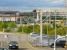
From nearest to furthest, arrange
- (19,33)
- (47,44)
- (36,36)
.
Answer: (47,44) < (36,36) < (19,33)

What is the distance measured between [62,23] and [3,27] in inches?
154

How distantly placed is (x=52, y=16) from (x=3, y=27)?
128 inches

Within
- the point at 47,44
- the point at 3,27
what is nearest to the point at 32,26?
the point at 3,27

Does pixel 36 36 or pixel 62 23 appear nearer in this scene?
pixel 36 36

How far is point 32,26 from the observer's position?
50.8 feet

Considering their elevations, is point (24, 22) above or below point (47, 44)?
above

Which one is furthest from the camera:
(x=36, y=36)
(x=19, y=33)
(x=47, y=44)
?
(x=19, y=33)

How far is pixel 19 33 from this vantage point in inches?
603

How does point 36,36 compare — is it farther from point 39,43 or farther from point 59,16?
point 59,16

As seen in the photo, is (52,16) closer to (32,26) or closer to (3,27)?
(32,26)

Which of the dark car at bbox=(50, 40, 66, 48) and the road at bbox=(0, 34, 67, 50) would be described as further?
the dark car at bbox=(50, 40, 66, 48)

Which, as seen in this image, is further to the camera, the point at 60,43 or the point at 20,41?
the point at 20,41

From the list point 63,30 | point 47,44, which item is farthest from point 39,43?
point 63,30

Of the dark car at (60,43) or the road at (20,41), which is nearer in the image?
the road at (20,41)
